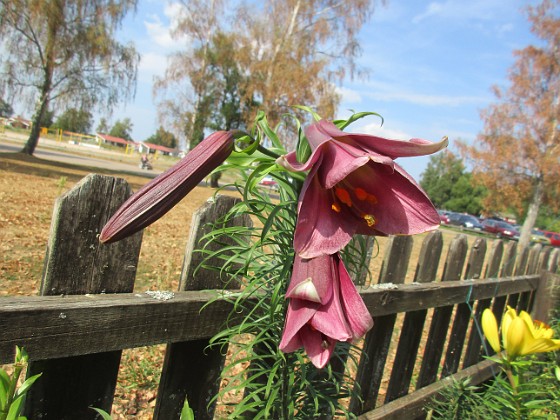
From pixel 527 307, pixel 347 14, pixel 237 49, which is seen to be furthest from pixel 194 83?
pixel 527 307

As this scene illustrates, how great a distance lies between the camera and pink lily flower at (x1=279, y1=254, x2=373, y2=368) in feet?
1.68

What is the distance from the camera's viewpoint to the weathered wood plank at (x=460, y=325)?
8.22ft

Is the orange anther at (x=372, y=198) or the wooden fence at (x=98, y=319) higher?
the orange anther at (x=372, y=198)

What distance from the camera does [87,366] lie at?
40.8 inches

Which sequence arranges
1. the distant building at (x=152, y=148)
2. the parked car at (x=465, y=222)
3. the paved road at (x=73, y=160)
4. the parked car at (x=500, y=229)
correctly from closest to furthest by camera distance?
the paved road at (x=73, y=160)
the parked car at (x=500, y=229)
the parked car at (x=465, y=222)
the distant building at (x=152, y=148)

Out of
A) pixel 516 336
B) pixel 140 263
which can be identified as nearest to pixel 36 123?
pixel 140 263

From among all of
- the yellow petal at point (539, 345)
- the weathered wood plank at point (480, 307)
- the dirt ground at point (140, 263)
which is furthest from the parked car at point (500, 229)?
the yellow petal at point (539, 345)

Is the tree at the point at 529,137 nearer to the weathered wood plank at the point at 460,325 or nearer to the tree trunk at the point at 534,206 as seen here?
the tree trunk at the point at 534,206

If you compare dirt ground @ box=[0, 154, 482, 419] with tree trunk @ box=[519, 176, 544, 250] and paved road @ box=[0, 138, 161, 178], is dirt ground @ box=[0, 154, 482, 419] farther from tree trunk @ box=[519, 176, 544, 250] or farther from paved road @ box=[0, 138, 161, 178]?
paved road @ box=[0, 138, 161, 178]

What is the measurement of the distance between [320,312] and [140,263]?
4.94 meters

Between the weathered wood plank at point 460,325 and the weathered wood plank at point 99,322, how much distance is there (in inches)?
71.2

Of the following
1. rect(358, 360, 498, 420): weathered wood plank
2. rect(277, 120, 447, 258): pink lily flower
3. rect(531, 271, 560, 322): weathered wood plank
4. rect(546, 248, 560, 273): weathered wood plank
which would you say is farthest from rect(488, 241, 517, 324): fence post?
rect(277, 120, 447, 258): pink lily flower

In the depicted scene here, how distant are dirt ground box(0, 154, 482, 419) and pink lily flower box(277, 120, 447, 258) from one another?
3.29ft

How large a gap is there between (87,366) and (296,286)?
2.52 ft
